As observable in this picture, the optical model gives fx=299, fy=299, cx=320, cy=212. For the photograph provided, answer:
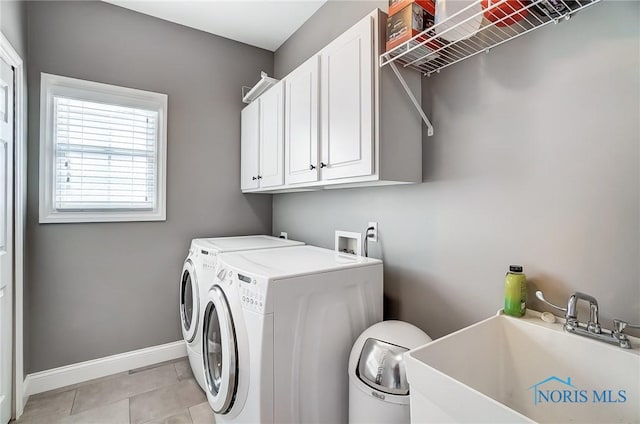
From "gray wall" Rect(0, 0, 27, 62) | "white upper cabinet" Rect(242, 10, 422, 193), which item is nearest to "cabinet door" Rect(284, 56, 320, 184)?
"white upper cabinet" Rect(242, 10, 422, 193)

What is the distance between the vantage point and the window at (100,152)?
2133 mm

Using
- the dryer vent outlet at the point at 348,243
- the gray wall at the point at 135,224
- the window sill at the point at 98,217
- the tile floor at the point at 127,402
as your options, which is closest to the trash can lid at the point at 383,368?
the dryer vent outlet at the point at 348,243

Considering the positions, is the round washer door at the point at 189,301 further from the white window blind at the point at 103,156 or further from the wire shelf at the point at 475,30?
the wire shelf at the point at 475,30


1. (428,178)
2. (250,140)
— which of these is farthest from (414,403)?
(250,140)

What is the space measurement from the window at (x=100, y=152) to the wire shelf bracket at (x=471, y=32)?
2.04 metres

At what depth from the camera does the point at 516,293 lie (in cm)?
111

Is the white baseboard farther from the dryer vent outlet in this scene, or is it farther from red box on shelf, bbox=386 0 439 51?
red box on shelf, bbox=386 0 439 51

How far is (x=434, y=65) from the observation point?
4.78 feet

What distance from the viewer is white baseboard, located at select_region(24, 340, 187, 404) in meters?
2.09

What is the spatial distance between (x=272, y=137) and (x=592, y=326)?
1998 millimetres

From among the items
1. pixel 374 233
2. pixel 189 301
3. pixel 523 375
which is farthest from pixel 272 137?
pixel 523 375

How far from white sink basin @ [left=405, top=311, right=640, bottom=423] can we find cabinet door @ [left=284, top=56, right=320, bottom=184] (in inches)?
44.6

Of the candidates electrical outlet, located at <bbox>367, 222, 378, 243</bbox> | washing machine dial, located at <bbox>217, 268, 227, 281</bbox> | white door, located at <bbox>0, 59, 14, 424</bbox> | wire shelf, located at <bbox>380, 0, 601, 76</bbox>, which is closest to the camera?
wire shelf, located at <bbox>380, 0, 601, 76</bbox>

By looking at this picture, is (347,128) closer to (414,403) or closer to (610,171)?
(610,171)
